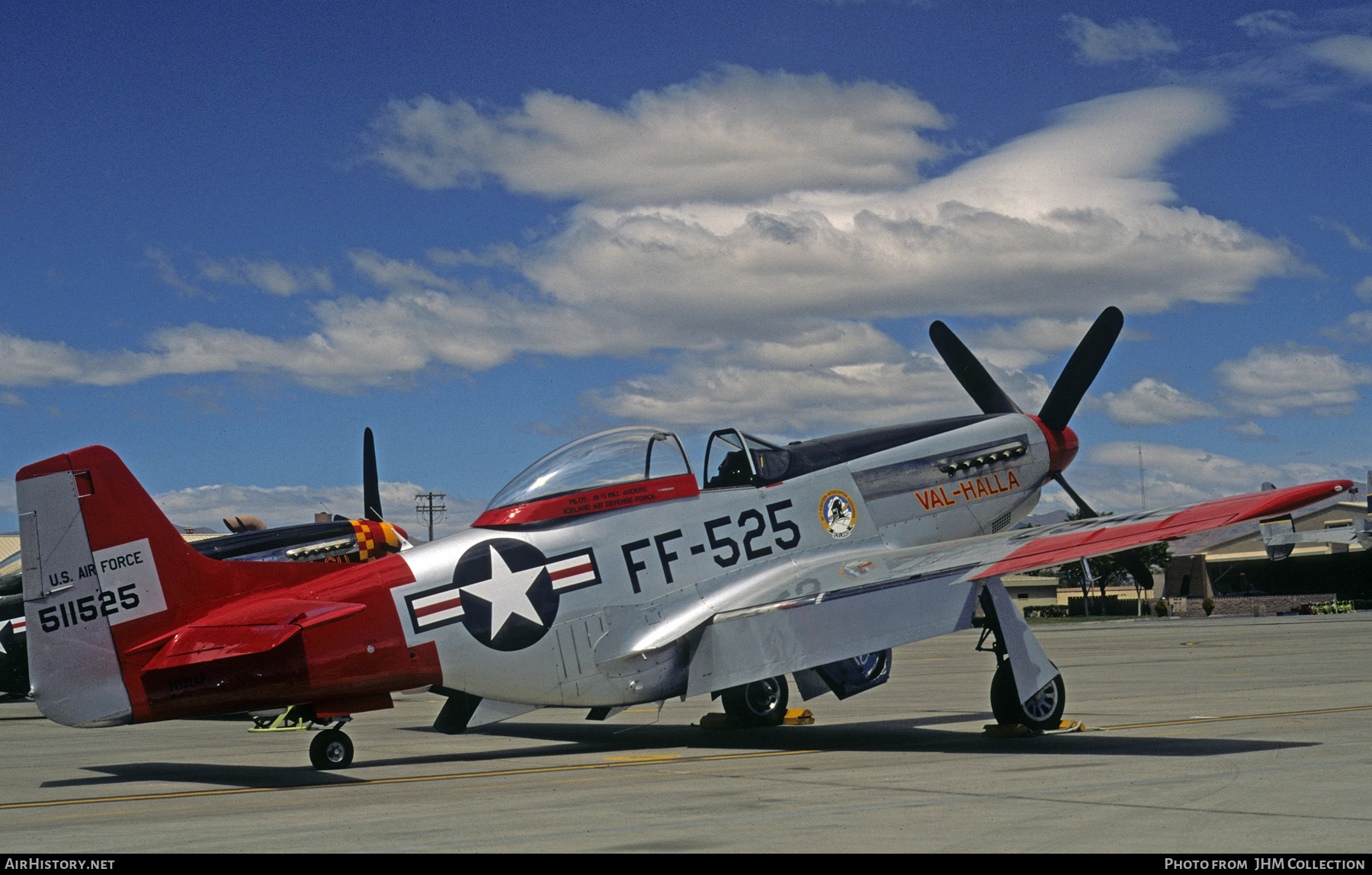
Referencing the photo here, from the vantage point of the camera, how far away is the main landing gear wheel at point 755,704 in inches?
588

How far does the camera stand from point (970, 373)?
19.8 metres

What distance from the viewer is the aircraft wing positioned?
11.2 meters

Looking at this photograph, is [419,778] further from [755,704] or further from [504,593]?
[755,704]

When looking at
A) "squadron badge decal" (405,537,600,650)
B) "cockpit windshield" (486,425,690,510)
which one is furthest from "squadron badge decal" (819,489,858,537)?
"squadron badge decal" (405,537,600,650)

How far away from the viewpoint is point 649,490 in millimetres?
12672

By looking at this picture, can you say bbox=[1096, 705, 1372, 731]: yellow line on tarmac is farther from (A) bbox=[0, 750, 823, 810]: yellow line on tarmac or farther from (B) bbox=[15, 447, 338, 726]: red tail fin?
(B) bbox=[15, 447, 338, 726]: red tail fin

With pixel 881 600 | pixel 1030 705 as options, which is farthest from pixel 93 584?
pixel 1030 705

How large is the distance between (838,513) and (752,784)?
4741mm

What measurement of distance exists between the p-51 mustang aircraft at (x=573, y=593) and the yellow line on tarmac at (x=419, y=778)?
61cm

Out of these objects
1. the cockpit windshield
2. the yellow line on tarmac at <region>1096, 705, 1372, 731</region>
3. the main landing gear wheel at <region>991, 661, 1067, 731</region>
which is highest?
the cockpit windshield

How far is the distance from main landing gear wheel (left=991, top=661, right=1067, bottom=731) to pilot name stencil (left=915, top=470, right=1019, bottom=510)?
273 centimetres

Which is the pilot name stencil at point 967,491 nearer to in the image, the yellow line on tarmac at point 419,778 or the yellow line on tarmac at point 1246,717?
the yellow line on tarmac at point 1246,717

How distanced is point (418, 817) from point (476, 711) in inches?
139
